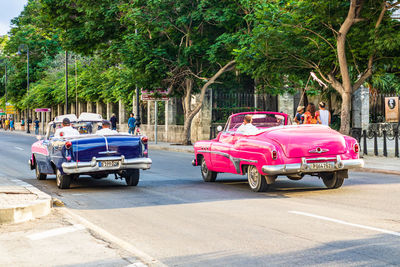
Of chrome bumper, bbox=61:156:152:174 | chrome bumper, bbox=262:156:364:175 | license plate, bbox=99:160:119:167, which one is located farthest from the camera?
license plate, bbox=99:160:119:167

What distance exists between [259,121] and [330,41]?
9.81 meters

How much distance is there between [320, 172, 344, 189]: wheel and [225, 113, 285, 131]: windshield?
1.96 metres

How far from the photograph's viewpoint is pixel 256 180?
1290 cm

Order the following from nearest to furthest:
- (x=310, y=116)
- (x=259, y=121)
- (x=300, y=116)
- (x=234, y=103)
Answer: (x=259, y=121)
(x=310, y=116)
(x=300, y=116)
(x=234, y=103)

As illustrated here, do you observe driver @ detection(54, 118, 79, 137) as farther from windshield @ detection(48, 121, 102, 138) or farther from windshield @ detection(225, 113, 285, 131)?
windshield @ detection(225, 113, 285, 131)

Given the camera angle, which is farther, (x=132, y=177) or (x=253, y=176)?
(x=132, y=177)

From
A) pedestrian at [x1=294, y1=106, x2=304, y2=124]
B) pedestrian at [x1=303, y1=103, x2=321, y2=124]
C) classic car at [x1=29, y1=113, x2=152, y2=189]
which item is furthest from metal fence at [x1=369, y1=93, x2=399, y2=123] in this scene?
classic car at [x1=29, y1=113, x2=152, y2=189]

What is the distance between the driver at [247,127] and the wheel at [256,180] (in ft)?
2.46

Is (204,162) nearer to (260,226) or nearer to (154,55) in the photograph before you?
(260,226)

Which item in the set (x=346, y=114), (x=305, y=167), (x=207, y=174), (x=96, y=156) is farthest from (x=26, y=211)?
(x=346, y=114)

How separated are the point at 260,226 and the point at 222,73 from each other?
87.7 ft

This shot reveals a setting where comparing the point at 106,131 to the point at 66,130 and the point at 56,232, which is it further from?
the point at 56,232

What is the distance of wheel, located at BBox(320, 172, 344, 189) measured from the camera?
13.1 m

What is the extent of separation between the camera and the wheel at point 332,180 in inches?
516
